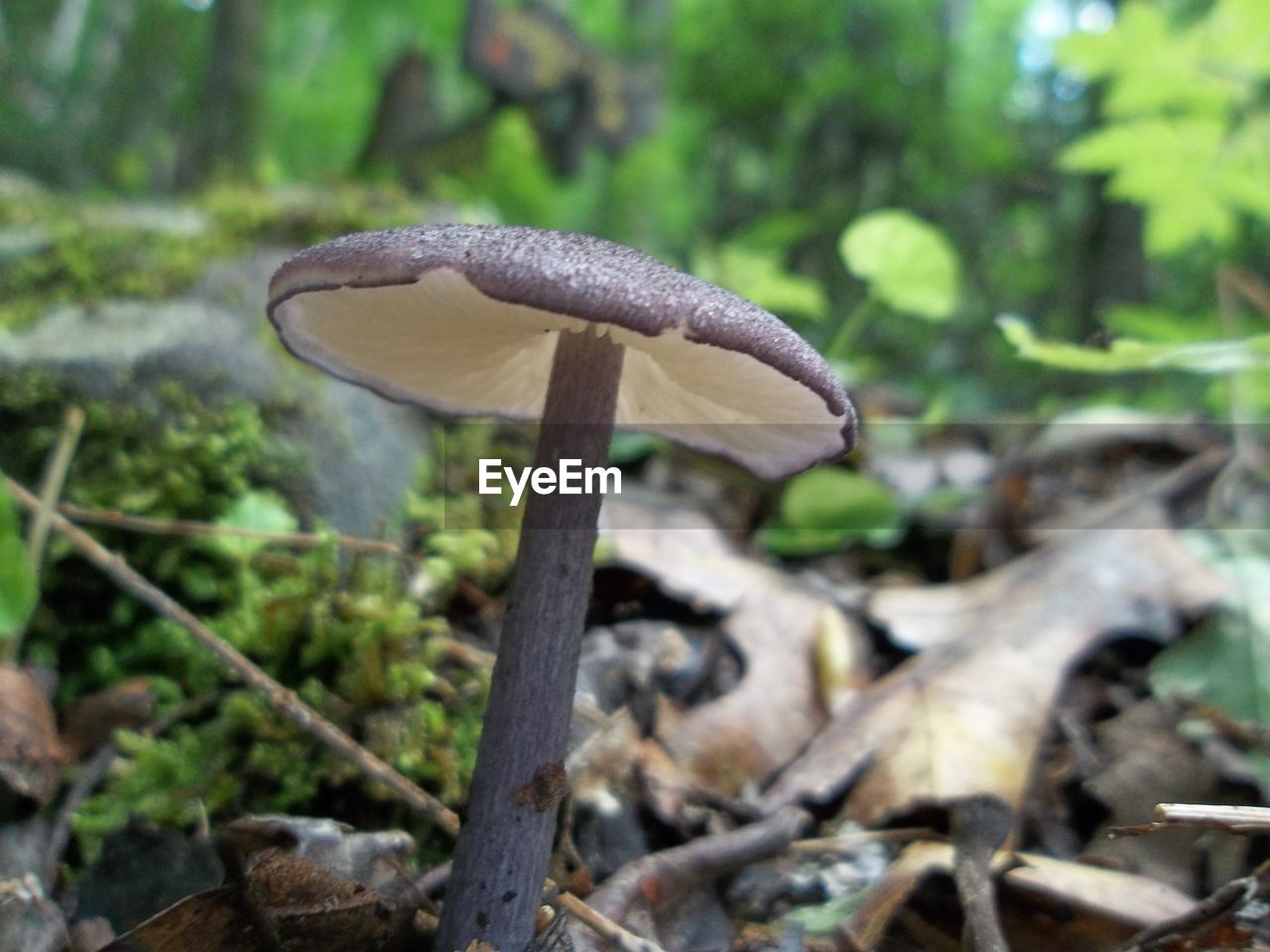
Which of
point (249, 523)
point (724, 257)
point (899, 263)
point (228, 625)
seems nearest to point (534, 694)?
point (228, 625)

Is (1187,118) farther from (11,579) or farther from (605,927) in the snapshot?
(11,579)

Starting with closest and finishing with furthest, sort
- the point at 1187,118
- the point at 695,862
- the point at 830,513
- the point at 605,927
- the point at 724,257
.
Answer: the point at 605,927 → the point at 695,862 → the point at 830,513 → the point at 1187,118 → the point at 724,257

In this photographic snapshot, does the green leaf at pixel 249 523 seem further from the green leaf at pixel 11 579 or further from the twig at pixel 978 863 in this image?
the twig at pixel 978 863

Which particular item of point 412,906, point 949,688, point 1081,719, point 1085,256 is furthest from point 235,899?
point 1085,256

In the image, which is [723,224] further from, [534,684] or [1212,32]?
[534,684]

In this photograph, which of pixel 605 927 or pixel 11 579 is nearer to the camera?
pixel 11 579

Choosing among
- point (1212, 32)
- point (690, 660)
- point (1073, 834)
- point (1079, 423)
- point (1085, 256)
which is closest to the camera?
point (1073, 834)

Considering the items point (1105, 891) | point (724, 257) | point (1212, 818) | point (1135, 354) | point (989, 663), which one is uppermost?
point (724, 257)
